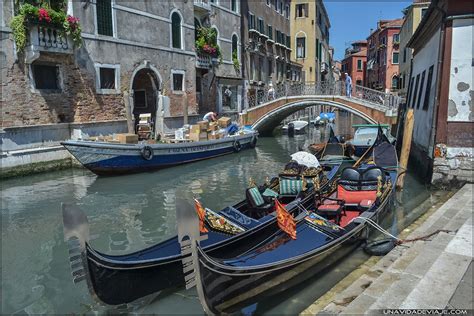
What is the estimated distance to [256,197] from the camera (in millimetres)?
5512

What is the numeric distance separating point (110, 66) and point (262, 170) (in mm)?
5384

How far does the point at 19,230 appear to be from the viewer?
645 cm

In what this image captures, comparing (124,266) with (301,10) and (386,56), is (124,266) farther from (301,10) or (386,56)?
(386,56)

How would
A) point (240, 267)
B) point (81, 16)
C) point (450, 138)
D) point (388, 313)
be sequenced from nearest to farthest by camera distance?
point (388, 313) < point (240, 267) < point (450, 138) < point (81, 16)

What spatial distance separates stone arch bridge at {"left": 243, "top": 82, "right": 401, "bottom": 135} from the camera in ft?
53.3

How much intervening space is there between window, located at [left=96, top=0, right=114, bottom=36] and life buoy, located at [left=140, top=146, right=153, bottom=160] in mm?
3799

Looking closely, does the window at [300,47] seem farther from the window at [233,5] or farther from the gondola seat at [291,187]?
the gondola seat at [291,187]

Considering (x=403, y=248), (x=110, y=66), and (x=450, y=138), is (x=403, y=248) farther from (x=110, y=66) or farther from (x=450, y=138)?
(x=110, y=66)

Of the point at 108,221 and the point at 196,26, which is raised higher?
the point at 196,26

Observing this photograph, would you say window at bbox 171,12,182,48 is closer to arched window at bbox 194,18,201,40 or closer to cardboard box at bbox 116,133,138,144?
arched window at bbox 194,18,201,40

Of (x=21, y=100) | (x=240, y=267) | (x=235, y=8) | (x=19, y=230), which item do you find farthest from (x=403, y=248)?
(x=235, y=8)

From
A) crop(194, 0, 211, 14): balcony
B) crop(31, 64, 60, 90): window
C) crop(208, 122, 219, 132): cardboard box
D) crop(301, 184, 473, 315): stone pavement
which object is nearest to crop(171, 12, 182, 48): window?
crop(194, 0, 211, 14): balcony

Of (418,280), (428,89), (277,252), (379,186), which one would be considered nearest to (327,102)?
(428,89)

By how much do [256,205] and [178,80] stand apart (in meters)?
11.0
